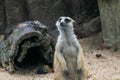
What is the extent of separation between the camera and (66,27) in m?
5.56

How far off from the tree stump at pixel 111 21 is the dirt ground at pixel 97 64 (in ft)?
0.68

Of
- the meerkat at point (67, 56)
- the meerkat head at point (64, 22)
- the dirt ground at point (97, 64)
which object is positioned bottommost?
the dirt ground at point (97, 64)

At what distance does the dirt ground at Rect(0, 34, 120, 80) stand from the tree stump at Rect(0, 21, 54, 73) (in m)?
0.27

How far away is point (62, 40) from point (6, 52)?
1575 millimetres

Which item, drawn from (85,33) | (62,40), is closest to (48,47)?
(62,40)

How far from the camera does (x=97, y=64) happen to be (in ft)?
22.5

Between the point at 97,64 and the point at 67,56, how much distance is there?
4.63 ft

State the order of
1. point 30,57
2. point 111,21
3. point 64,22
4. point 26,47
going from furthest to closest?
point 111,21, point 30,57, point 26,47, point 64,22

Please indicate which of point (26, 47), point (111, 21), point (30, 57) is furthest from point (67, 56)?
point (111, 21)

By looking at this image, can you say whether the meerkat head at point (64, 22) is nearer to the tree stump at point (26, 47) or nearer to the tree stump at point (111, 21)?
the tree stump at point (26, 47)

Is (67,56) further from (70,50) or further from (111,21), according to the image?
(111,21)

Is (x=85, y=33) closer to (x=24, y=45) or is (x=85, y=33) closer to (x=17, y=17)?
(x=17, y=17)

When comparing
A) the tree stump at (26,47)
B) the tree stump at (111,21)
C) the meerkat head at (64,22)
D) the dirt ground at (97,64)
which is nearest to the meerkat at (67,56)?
the meerkat head at (64,22)

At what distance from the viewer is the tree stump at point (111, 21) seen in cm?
741
